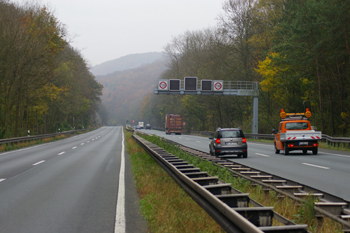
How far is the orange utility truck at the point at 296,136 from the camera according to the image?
66.9ft

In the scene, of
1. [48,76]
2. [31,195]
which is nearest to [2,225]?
[31,195]

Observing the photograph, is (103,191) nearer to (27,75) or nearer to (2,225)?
(2,225)

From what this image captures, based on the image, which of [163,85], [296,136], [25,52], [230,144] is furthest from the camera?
[163,85]

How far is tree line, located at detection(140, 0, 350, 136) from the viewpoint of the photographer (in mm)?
30422

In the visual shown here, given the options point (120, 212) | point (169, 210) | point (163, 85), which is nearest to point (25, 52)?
point (163, 85)

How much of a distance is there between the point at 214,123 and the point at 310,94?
31.7 meters

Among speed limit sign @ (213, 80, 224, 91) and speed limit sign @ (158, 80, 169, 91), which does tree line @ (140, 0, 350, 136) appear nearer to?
speed limit sign @ (213, 80, 224, 91)

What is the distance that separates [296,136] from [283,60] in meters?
16.3

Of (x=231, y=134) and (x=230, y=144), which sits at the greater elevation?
(x=231, y=134)

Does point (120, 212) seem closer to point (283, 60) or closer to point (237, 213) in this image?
point (237, 213)

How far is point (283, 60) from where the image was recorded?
3525cm

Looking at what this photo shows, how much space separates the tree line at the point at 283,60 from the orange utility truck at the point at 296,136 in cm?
1013

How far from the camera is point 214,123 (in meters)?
68.9

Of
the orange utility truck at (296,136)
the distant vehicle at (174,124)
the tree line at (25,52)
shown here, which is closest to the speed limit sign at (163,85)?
the tree line at (25,52)
